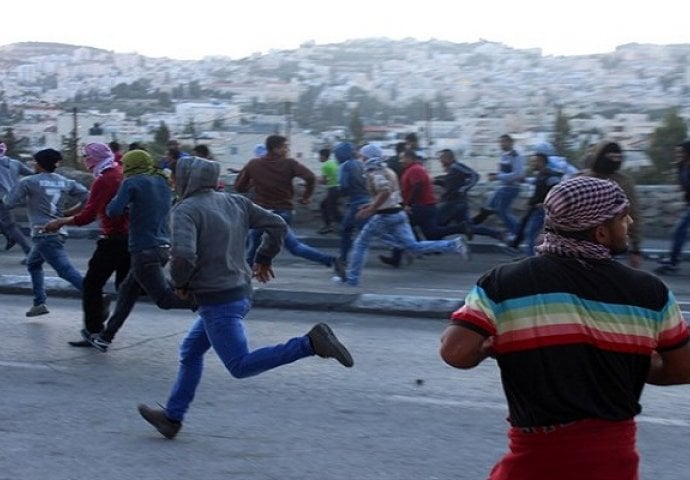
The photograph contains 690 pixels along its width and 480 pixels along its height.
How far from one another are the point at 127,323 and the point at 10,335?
Answer: 1.00 metres

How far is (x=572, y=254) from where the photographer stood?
3127 millimetres

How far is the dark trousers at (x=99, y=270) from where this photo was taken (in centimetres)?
862

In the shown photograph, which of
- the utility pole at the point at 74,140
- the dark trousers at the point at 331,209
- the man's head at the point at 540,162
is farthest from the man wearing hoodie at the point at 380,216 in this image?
the utility pole at the point at 74,140

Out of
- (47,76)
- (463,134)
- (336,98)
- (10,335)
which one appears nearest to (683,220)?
(463,134)

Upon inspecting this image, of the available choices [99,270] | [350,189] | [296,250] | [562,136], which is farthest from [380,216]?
[562,136]

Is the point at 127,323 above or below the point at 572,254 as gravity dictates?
below

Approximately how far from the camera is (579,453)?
3.06 m

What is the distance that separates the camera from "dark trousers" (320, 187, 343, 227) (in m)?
17.7

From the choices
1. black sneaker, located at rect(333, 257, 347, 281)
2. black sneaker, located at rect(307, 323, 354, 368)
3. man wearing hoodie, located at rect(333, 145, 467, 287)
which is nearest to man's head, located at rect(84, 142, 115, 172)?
black sneaker, located at rect(307, 323, 354, 368)

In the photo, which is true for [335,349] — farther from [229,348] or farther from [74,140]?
[74,140]

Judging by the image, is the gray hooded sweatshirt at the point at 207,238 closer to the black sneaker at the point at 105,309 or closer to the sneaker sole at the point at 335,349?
the sneaker sole at the point at 335,349

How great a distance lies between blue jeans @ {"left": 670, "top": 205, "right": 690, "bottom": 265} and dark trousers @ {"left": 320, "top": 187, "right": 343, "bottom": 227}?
5629 mm

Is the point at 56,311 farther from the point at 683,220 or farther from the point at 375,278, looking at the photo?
the point at 683,220

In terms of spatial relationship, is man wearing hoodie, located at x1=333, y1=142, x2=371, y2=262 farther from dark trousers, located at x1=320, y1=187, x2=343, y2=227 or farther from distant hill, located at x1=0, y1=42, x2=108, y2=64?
distant hill, located at x1=0, y1=42, x2=108, y2=64
